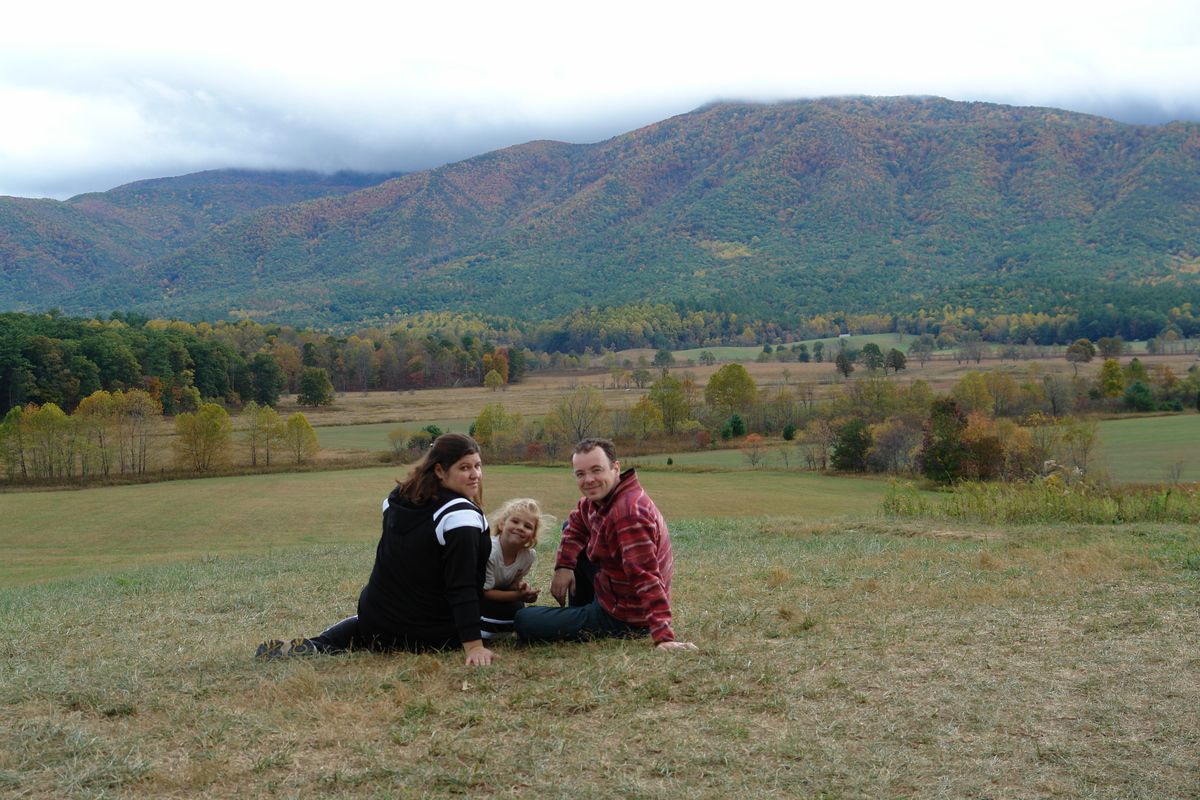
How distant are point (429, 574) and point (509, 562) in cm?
69

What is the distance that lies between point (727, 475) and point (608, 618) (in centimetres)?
4684

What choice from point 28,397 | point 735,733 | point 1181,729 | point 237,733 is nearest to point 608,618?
point 735,733

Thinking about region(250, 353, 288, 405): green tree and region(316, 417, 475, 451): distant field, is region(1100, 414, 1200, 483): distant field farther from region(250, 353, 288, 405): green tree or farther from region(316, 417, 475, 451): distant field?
region(250, 353, 288, 405): green tree

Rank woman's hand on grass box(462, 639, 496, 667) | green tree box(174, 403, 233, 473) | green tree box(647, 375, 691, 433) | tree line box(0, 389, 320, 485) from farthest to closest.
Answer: green tree box(647, 375, 691, 433) → green tree box(174, 403, 233, 473) → tree line box(0, 389, 320, 485) → woman's hand on grass box(462, 639, 496, 667)

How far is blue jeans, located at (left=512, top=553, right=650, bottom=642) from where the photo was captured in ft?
20.4

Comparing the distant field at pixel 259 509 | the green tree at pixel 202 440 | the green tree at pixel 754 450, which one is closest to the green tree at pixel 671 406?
the green tree at pixel 754 450

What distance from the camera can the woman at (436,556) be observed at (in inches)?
218

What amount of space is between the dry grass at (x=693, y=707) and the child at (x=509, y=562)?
0.94 ft

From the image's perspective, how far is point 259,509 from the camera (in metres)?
40.5

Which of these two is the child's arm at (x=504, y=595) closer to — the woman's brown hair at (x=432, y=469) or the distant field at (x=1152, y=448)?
the woman's brown hair at (x=432, y=469)

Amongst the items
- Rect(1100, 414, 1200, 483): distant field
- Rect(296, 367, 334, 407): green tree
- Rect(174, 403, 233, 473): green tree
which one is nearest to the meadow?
Rect(1100, 414, 1200, 483): distant field

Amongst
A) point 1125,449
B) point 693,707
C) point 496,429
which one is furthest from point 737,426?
point 693,707

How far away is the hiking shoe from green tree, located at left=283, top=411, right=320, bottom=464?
5927 cm

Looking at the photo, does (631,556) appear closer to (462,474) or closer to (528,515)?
(528,515)
